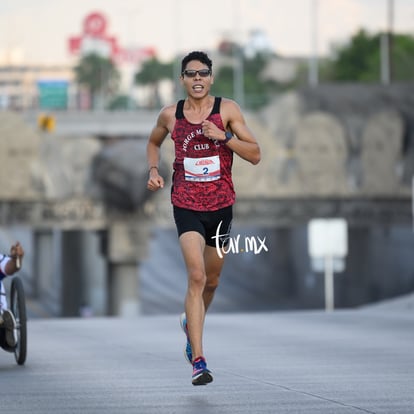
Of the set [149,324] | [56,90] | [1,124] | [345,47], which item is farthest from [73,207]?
[345,47]

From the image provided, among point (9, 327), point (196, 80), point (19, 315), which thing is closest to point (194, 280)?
point (196, 80)

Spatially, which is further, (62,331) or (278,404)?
(62,331)

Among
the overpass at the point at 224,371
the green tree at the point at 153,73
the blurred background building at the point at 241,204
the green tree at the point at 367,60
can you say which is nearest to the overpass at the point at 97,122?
the blurred background building at the point at 241,204

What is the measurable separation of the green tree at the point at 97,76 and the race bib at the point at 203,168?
164941mm

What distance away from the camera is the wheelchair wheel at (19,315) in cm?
1260

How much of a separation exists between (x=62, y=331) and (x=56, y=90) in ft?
358

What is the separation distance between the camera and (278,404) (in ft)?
30.8

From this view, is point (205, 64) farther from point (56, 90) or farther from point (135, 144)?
point (56, 90)

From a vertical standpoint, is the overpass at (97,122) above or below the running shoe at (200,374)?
above

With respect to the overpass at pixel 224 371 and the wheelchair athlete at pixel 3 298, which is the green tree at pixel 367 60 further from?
the wheelchair athlete at pixel 3 298

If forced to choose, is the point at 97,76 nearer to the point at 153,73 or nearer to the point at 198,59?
the point at 153,73

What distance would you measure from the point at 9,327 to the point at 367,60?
145 metres

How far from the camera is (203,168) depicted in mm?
10367

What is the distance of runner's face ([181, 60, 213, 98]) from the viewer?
34.0ft
